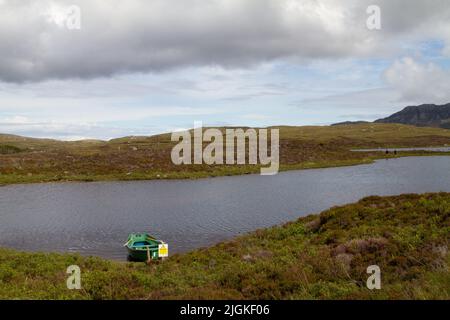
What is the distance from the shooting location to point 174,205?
53.0m

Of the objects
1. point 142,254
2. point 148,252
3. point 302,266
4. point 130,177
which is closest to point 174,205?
point 142,254

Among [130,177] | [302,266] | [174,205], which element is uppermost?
[302,266]

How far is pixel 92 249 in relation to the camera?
33844 millimetres

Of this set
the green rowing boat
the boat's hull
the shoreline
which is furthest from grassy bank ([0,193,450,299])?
the shoreline

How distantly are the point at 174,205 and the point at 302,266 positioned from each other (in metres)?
36.7

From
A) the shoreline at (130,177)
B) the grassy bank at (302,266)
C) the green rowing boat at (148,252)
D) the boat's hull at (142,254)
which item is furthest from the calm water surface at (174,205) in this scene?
the grassy bank at (302,266)

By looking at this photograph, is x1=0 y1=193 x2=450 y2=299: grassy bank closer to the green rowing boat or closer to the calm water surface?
the green rowing boat

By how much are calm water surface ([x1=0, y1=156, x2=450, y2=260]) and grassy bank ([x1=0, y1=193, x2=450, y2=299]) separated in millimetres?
8427

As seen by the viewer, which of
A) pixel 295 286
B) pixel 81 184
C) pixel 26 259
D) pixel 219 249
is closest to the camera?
pixel 295 286

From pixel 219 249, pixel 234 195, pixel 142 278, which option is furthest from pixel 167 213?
pixel 142 278

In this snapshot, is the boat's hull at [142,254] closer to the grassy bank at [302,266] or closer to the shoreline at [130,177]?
the grassy bank at [302,266]

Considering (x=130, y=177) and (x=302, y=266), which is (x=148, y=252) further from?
(x=130, y=177)
